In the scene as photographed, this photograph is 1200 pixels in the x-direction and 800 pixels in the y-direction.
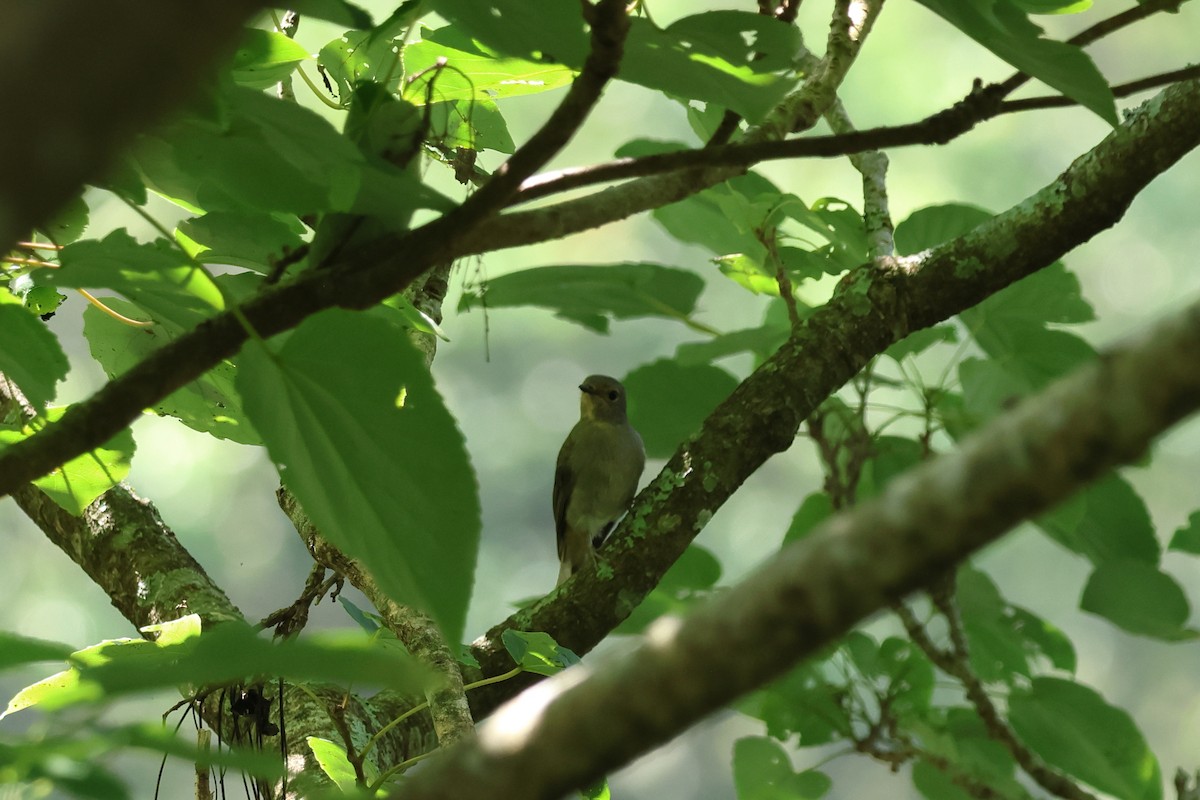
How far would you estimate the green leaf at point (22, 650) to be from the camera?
0.46 metres

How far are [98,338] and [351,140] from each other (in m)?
0.62

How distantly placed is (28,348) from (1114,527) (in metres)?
1.50

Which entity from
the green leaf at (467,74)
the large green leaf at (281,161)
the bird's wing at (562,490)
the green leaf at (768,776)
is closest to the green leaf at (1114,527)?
the green leaf at (768,776)

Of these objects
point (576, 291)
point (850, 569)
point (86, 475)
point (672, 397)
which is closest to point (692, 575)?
point (672, 397)

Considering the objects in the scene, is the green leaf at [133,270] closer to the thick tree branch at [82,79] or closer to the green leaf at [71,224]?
the green leaf at [71,224]

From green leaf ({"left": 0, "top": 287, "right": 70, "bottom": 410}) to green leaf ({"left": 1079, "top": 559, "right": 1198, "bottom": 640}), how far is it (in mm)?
1425

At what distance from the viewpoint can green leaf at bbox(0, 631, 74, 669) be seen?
462mm

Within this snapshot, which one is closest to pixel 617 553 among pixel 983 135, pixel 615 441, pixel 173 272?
pixel 173 272

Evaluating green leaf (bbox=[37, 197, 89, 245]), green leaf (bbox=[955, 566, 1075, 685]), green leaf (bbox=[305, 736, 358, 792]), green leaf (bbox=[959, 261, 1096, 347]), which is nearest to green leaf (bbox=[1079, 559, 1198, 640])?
green leaf (bbox=[955, 566, 1075, 685])

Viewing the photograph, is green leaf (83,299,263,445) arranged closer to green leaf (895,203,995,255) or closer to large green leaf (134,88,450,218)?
large green leaf (134,88,450,218)

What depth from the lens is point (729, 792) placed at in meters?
6.93

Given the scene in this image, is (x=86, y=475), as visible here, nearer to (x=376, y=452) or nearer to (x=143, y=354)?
(x=143, y=354)

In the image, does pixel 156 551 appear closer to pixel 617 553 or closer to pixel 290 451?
pixel 617 553

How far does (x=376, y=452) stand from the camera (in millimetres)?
644
